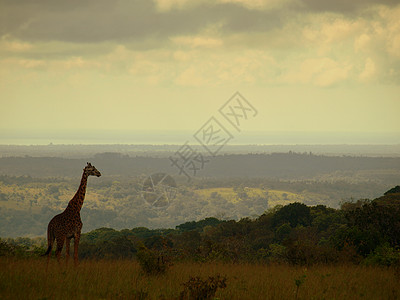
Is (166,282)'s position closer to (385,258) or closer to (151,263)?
(151,263)

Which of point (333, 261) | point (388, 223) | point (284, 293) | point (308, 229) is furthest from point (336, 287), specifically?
point (308, 229)

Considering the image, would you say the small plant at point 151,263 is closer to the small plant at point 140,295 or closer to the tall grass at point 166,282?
the tall grass at point 166,282

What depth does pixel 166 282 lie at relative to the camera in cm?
1631

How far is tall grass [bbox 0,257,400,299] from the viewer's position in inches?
547

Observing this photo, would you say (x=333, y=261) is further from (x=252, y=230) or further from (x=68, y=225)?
(x=252, y=230)

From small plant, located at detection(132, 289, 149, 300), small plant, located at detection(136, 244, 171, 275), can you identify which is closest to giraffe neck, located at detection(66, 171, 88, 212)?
small plant, located at detection(136, 244, 171, 275)

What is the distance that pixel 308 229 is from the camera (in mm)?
49375

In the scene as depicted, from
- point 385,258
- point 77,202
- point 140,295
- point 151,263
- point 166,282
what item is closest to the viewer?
point 140,295

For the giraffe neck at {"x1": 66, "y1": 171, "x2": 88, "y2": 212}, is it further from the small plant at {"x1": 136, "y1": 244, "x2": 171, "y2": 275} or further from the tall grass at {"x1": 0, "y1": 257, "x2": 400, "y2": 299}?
the small plant at {"x1": 136, "y1": 244, "x2": 171, "y2": 275}

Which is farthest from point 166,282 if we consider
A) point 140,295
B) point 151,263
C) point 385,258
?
point 385,258

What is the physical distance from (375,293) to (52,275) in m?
10.3

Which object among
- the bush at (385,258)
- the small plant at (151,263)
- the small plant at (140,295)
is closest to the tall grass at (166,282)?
the small plant at (140,295)

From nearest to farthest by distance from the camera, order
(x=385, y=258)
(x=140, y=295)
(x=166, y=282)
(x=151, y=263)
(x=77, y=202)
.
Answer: (x=140, y=295)
(x=166, y=282)
(x=151, y=263)
(x=77, y=202)
(x=385, y=258)

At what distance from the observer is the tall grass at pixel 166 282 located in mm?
13898
